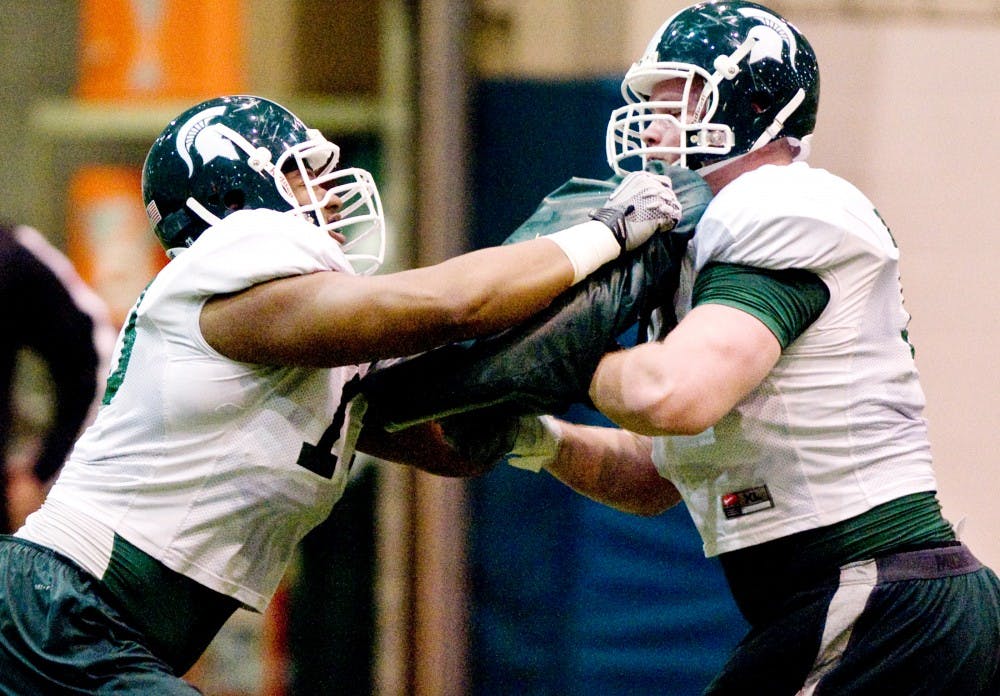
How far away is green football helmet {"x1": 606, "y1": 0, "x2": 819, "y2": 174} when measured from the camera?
2.40 m

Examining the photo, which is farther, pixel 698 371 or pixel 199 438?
pixel 199 438

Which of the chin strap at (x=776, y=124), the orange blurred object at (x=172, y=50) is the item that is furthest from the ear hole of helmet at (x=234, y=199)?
Result: the orange blurred object at (x=172, y=50)

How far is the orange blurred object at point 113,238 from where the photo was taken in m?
5.31

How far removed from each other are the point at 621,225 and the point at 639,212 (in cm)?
4

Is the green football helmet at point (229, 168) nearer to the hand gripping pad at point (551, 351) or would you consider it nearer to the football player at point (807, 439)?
the hand gripping pad at point (551, 351)

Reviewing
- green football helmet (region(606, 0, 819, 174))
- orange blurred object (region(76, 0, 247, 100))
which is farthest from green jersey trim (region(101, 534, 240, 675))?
orange blurred object (region(76, 0, 247, 100))

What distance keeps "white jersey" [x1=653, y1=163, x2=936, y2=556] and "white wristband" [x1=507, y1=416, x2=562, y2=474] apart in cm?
45

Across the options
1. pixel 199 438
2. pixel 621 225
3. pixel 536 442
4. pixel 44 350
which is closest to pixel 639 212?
pixel 621 225

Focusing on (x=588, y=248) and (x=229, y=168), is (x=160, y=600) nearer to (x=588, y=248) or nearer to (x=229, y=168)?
(x=229, y=168)

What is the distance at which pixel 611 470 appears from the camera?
9.01 ft

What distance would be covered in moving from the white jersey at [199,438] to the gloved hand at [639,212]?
46cm

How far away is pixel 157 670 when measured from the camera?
215 cm

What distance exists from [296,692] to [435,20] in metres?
2.56

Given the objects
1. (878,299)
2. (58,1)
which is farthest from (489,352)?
(58,1)
